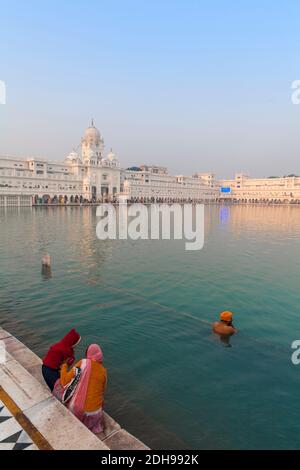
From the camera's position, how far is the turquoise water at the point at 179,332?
459 centimetres

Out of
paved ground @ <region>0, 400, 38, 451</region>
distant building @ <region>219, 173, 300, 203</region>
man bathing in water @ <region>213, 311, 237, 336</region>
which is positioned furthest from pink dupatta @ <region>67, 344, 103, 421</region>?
distant building @ <region>219, 173, 300, 203</region>

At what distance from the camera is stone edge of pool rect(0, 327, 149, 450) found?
3.20 metres

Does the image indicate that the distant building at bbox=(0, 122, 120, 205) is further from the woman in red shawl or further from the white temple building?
the woman in red shawl

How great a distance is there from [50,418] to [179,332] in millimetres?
4581

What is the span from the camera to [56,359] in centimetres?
429

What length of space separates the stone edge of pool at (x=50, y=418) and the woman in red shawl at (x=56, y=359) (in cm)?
15

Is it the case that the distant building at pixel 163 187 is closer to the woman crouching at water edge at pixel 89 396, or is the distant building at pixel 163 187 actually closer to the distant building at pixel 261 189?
the distant building at pixel 261 189

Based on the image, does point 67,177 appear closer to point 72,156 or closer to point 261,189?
→ point 72,156

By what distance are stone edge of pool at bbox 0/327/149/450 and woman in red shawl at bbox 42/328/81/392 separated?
0.49 ft

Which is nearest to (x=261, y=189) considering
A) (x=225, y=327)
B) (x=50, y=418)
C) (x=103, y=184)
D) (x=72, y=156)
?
(x=103, y=184)

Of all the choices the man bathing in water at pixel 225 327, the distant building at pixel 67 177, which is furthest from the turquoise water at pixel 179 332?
the distant building at pixel 67 177
